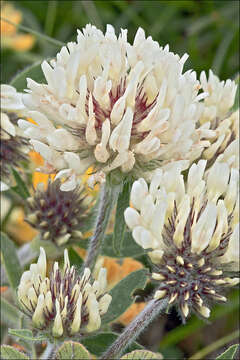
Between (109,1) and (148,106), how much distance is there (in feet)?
5.16

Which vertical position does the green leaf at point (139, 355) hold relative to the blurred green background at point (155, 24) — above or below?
below

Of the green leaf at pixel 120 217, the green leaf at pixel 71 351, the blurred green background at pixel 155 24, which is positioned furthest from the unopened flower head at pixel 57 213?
the blurred green background at pixel 155 24

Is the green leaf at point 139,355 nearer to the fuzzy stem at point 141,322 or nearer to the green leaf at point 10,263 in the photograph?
the fuzzy stem at point 141,322

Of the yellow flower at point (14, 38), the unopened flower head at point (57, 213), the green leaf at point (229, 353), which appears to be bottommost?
the green leaf at point (229, 353)

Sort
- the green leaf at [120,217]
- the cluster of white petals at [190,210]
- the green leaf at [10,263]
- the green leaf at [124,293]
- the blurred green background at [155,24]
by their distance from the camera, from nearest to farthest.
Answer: the cluster of white petals at [190,210]
the green leaf at [120,217]
the green leaf at [124,293]
the green leaf at [10,263]
the blurred green background at [155,24]

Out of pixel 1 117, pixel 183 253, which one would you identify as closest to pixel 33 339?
pixel 183 253

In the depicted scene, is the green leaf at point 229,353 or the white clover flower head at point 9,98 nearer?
the green leaf at point 229,353

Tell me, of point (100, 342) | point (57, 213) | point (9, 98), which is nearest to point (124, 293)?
point (100, 342)

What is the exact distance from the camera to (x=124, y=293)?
51.6 inches

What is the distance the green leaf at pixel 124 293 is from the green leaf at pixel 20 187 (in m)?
0.34

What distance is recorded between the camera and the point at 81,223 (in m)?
1.46

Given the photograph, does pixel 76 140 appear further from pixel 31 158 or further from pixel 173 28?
pixel 173 28

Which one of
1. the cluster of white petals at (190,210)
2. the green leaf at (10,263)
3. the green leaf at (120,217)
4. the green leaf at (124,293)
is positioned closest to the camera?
the cluster of white petals at (190,210)

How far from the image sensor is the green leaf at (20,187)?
4.87 feet
